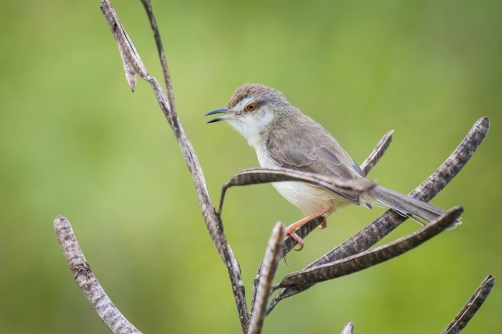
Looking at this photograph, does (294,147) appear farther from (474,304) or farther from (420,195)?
(474,304)

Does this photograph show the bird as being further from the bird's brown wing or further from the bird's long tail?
the bird's long tail

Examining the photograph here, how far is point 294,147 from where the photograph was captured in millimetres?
3367

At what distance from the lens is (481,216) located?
3.39 m

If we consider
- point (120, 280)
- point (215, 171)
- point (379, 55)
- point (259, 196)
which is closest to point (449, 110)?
point (379, 55)

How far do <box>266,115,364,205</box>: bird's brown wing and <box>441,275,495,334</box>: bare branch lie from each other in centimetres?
155

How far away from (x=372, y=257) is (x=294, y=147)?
2162mm

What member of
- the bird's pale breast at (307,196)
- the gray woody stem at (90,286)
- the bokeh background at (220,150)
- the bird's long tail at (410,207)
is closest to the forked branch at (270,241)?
the gray woody stem at (90,286)

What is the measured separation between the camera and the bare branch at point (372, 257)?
1.06 metres

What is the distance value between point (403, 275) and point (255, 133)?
132 cm

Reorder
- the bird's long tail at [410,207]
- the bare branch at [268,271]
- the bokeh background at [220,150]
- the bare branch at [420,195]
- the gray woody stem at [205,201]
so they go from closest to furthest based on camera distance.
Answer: the bare branch at [268,271]
the gray woody stem at [205,201]
the bare branch at [420,195]
the bird's long tail at [410,207]
the bokeh background at [220,150]

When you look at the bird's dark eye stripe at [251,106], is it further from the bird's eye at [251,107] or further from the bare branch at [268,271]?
the bare branch at [268,271]

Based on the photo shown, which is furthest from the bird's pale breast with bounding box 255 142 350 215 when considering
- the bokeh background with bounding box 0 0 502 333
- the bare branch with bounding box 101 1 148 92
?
the bare branch with bounding box 101 1 148 92

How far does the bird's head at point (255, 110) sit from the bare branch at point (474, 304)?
7.40 feet

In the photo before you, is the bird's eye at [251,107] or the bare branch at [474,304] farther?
the bird's eye at [251,107]
